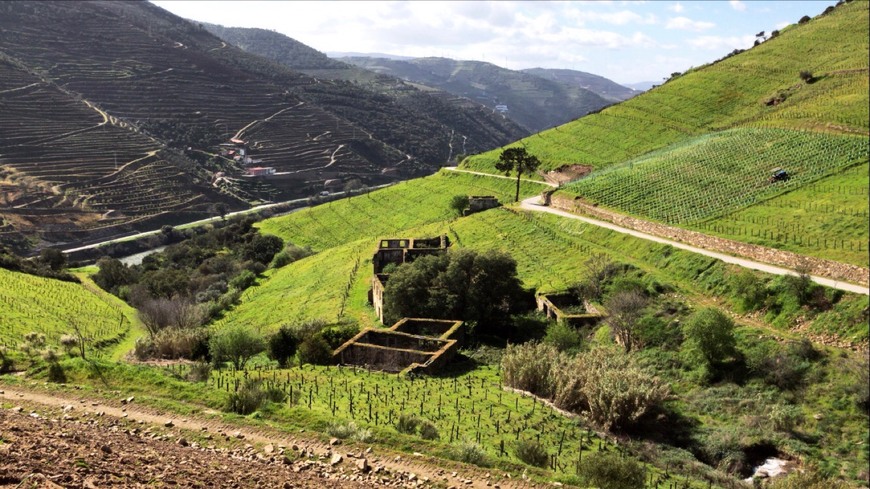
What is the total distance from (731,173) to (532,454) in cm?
1483

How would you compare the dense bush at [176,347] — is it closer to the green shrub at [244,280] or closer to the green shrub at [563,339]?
the green shrub at [563,339]

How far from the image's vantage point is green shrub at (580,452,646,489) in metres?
14.9

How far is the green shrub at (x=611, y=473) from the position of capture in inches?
588

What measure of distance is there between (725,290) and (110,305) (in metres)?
48.8

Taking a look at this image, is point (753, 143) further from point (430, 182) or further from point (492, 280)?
point (430, 182)

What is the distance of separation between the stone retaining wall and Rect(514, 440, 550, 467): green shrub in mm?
8599

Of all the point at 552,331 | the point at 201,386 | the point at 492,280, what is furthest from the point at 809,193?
the point at 492,280

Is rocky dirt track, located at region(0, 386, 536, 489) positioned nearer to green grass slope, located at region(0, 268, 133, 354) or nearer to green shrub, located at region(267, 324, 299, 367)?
green shrub, located at region(267, 324, 299, 367)

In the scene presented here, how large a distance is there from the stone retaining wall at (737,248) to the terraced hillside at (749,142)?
610 mm

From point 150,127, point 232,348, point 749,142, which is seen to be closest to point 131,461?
point 232,348

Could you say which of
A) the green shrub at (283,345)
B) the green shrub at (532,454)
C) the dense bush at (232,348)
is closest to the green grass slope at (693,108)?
the green shrub at (532,454)

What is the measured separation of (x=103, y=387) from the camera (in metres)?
20.1

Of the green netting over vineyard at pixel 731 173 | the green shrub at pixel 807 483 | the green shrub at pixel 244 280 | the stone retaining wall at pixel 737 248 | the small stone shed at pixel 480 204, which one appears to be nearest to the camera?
the green shrub at pixel 807 483

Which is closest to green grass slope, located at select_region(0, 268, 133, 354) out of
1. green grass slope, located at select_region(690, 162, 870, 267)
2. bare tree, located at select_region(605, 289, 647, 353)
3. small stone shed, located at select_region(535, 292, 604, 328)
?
small stone shed, located at select_region(535, 292, 604, 328)
